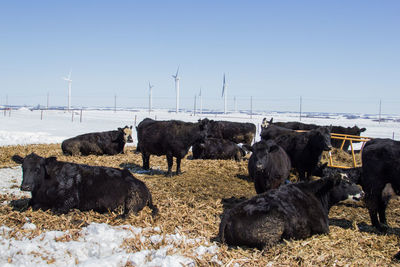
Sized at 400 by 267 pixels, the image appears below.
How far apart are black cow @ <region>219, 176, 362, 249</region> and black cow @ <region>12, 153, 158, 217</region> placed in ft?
5.68

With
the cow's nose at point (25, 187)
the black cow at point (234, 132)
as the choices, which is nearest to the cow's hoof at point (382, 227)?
the cow's nose at point (25, 187)

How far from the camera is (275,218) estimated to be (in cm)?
517

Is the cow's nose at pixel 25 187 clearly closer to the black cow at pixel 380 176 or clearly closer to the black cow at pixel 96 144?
the black cow at pixel 380 176

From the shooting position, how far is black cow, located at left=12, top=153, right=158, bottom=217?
6.12m

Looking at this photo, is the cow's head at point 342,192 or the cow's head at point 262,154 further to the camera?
the cow's head at point 262,154

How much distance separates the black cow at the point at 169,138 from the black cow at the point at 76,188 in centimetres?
461

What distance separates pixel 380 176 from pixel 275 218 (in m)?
2.77

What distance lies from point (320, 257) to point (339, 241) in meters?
0.85

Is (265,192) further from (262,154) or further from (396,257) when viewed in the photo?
(396,257)

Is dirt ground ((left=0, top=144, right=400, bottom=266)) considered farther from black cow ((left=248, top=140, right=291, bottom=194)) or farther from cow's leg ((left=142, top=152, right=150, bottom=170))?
cow's leg ((left=142, top=152, right=150, bottom=170))

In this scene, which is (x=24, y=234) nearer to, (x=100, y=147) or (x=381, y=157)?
(x=381, y=157)

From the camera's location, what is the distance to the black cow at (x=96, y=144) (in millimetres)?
14805

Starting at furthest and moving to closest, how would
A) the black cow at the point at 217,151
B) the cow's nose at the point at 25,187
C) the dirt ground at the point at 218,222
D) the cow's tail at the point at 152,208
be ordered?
the black cow at the point at 217,151, the cow's tail at the point at 152,208, the cow's nose at the point at 25,187, the dirt ground at the point at 218,222

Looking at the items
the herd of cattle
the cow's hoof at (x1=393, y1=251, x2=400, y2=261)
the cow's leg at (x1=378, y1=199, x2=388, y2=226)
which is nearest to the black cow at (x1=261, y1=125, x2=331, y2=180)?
the herd of cattle
